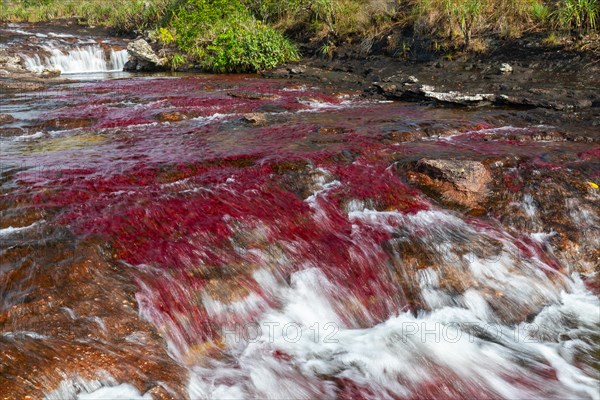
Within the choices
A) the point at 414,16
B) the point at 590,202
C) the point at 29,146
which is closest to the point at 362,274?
the point at 590,202

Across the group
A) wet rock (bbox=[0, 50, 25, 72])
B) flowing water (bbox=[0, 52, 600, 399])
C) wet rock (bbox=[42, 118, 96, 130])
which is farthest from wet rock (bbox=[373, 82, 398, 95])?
wet rock (bbox=[0, 50, 25, 72])

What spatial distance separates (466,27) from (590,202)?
10467mm

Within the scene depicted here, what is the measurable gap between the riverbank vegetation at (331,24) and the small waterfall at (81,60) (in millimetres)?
2193

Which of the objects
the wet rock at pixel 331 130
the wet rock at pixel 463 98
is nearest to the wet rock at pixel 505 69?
the wet rock at pixel 463 98

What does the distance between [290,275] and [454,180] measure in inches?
101

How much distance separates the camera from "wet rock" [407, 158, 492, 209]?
529 centimetres

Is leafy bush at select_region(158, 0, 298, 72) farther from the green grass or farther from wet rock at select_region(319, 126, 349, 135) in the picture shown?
wet rock at select_region(319, 126, 349, 135)

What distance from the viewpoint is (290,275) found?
159 inches

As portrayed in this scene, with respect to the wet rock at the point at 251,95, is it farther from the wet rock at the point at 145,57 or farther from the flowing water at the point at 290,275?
the wet rock at the point at 145,57

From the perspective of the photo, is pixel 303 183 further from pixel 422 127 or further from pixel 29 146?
pixel 29 146

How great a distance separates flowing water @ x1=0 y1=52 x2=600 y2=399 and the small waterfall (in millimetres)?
15120

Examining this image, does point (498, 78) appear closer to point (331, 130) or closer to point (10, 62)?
point (331, 130)

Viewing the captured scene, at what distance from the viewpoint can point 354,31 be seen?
17.0m

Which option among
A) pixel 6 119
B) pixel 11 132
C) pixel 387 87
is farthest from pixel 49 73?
pixel 387 87
